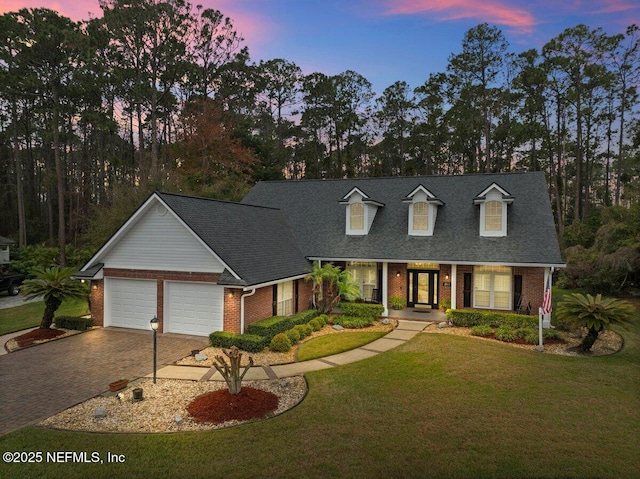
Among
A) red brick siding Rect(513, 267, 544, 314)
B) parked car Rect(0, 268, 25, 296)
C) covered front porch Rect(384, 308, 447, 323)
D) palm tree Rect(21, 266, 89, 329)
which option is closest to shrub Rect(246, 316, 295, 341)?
covered front porch Rect(384, 308, 447, 323)

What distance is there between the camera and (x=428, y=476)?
6.34m

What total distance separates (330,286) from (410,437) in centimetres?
1119

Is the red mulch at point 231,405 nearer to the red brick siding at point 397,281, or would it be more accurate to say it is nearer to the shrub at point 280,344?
the shrub at point 280,344

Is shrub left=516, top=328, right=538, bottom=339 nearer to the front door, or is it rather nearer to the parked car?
the front door

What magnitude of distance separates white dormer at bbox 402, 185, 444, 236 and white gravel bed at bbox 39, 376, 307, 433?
1128 cm

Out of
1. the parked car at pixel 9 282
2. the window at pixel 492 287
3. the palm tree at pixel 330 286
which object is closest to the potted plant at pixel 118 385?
the palm tree at pixel 330 286

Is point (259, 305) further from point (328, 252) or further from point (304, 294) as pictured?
point (328, 252)

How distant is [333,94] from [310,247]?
2885cm

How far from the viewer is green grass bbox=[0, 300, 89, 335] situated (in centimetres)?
1662

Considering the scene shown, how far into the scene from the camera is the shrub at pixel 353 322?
16812 millimetres

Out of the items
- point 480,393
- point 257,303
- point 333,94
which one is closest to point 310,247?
point 257,303

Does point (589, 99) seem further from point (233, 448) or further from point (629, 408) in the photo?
point (233, 448)

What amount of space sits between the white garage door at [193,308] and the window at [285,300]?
9.87ft

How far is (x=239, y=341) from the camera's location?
13484 mm
